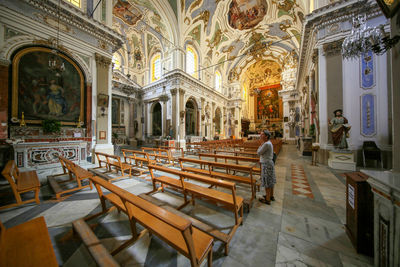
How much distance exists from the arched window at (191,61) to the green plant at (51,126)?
36.0ft

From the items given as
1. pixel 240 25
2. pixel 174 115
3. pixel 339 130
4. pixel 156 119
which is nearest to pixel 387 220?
pixel 339 130

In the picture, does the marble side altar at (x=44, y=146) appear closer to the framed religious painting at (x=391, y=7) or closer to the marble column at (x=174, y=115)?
the marble column at (x=174, y=115)

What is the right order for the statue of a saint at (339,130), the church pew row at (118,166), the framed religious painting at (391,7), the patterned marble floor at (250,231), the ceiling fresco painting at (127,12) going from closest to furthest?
1. the patterned marble floor at (250,231)
2. the framed religious painting at (391,7)
3. the church pew row at (118,166)
4. the statue of a saint at (339,130)
5. the ceiling fresco painting at (127,12)

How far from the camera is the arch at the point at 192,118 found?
49.8 ft

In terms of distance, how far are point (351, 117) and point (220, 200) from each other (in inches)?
294

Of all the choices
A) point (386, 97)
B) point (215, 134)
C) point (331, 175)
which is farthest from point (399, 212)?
point (215, 134)

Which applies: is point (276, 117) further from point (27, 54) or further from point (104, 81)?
point (27, 54)

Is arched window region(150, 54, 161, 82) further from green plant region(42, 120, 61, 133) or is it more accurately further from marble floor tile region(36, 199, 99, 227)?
marble floor tile region(36, 199, 99, 227)

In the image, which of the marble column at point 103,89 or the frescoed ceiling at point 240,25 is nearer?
the marble column at point 103,89

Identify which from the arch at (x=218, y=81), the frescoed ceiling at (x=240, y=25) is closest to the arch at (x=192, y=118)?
the arch at (x=218, y=81)

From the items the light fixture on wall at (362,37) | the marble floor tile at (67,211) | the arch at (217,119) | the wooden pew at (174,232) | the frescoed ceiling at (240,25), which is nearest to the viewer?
the wooden pew at (174,232)

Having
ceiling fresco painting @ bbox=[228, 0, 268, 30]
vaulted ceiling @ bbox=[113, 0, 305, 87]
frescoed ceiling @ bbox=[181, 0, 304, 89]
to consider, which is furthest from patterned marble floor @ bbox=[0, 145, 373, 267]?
ceiling fresco painting @ bbox=[228, 0, 268, 30]

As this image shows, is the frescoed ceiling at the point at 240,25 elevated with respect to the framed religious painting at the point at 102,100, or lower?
elevated

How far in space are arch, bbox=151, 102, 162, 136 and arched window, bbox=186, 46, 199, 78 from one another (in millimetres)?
4811
